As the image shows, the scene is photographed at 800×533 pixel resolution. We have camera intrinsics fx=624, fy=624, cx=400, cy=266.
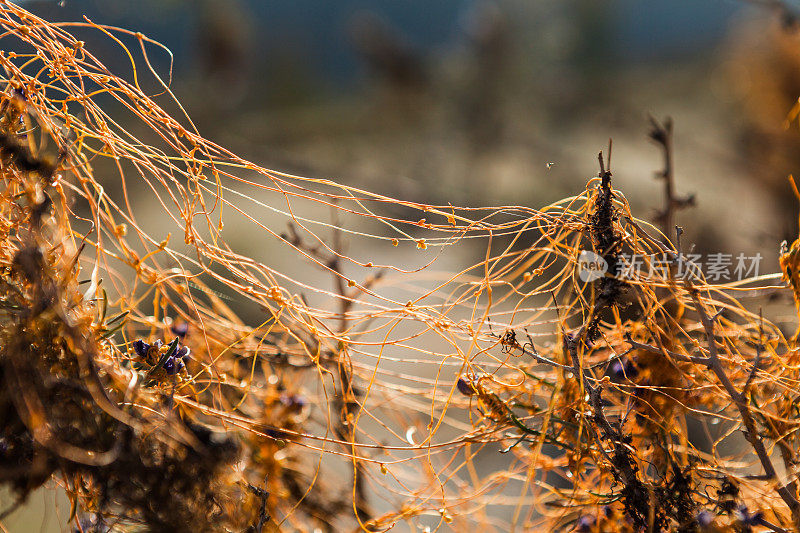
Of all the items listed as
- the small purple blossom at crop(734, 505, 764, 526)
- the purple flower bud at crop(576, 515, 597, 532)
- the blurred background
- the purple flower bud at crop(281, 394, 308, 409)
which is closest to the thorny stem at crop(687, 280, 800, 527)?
the small purple blossom at crop(734, 505, 764, 526)

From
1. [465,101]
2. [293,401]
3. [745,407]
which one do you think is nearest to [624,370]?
[745,407]

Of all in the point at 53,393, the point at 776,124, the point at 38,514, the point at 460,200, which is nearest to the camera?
the point at 53,393

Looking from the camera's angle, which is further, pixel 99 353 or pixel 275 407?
pixel 275 407

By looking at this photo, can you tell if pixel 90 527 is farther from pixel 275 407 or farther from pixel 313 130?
pixel 313 130

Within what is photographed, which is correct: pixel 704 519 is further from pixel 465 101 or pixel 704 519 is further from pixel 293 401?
pixel 465 101

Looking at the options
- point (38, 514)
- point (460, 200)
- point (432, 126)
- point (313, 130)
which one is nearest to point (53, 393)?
point (38, 514)

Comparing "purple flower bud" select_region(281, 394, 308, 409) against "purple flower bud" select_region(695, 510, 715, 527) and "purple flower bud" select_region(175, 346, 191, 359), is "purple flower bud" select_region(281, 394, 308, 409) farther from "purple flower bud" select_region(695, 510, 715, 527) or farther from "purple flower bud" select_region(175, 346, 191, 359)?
"purple flower bud" select_region(695, 510, 715, 527)

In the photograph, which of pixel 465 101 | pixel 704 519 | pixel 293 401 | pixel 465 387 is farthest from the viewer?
pixel 465 101

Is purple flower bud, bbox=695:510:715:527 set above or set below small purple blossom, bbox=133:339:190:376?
above

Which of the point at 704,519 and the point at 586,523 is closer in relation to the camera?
the point at 704,519
